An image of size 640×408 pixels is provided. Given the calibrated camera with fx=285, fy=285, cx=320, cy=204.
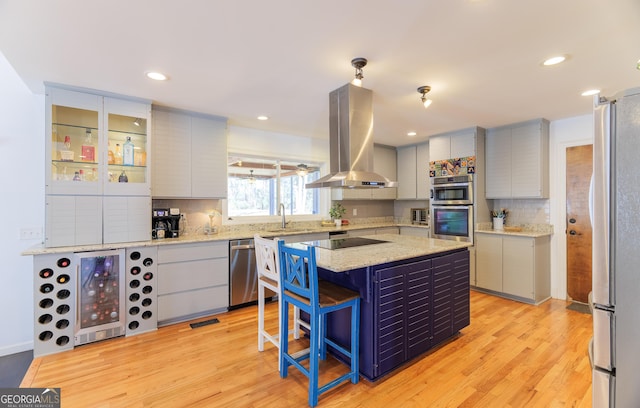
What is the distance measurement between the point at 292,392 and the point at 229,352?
2.72 feet

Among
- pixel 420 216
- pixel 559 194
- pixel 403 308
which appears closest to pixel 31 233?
pixel 403 308

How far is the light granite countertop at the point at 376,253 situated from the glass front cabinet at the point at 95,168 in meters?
2.10

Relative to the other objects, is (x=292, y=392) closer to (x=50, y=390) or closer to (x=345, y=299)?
(x=345, y=299)

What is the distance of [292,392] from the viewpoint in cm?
203

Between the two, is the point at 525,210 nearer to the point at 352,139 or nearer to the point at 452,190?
the point at 452,190

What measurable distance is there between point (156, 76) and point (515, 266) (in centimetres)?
475

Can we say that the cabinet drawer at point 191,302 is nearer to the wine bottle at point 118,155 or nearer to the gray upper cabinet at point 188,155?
the gray upper cabinet at point 188,155

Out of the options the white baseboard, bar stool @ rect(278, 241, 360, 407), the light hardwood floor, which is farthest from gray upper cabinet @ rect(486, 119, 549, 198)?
the white baseboard

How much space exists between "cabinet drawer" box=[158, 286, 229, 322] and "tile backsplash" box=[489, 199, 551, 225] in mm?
4214

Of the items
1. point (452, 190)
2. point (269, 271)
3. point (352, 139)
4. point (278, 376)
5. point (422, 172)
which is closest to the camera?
point (278, 376)

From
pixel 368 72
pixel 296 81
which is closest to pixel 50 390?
pixel 296 81

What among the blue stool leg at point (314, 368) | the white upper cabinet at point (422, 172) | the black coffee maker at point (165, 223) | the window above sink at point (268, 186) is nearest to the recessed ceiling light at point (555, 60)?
the blue stool leg at point (314, 368)

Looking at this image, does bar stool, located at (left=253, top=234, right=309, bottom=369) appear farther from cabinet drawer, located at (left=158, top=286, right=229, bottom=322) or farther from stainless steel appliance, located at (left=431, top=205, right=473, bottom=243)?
stainless steel appliance, located at (left=431, top=205, right=473, bottom=243)

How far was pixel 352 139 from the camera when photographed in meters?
2.64
